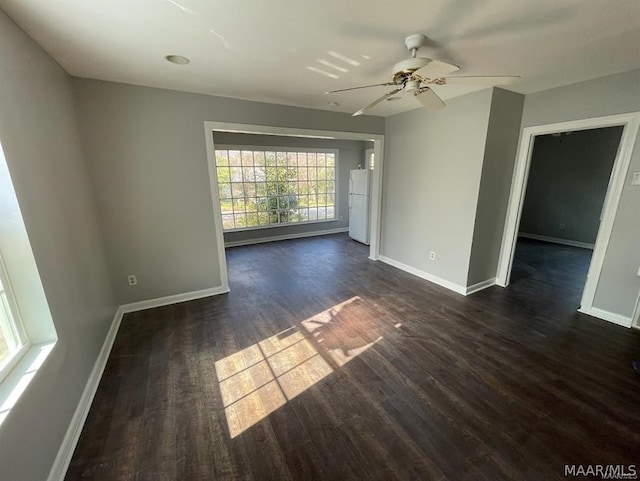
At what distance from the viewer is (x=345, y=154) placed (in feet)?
21.8

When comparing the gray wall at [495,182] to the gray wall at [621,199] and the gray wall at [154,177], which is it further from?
the gray wall at [154,177]

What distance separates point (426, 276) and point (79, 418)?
152 inches

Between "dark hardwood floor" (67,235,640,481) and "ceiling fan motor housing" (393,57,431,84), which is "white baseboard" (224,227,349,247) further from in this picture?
"ceiling fan motor housing" (393,57,431,84)

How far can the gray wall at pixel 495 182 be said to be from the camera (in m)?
2.97

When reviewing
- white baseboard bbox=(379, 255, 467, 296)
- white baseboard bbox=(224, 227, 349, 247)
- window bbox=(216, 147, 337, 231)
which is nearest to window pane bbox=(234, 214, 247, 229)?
window bbox=(216, 147, 337, 231)

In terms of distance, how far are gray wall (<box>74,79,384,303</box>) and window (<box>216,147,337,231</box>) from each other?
2.19 m

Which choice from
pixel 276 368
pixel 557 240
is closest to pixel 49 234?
pixel 276 368

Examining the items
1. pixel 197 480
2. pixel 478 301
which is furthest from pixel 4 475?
pixel 478 301

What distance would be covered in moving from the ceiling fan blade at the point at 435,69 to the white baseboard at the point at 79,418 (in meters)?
3.00

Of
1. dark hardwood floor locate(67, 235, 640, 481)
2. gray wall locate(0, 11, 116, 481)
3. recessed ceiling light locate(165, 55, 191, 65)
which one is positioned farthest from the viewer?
recessed ceiling light locate(165, 55, 191, 65)

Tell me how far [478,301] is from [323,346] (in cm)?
208

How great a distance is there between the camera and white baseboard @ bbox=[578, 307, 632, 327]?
105 inches

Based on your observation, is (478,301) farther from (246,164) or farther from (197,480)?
(246,164)

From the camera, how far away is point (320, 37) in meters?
1.76
